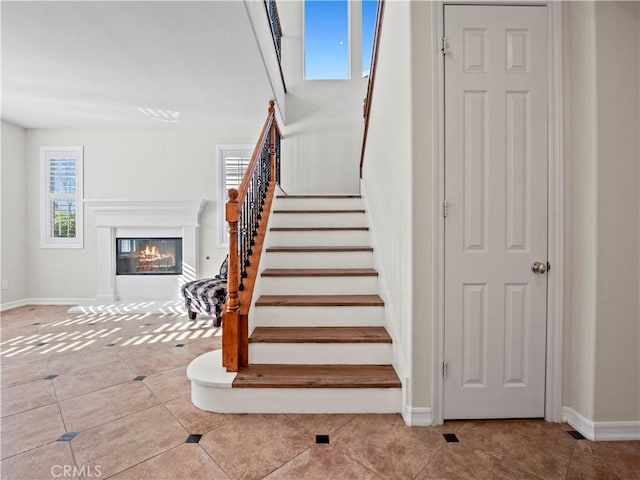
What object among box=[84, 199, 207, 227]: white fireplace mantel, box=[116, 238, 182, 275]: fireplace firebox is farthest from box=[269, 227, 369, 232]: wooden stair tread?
box=[116, 238, 182, 275]: fireplace firebox

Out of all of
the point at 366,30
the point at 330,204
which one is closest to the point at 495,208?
the point at 330,204

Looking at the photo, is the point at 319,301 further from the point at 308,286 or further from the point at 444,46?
the point at 444,46

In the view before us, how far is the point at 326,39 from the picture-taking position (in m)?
5.44

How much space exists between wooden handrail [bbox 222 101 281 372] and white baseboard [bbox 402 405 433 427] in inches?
43.1

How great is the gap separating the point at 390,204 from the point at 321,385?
135 centimetres

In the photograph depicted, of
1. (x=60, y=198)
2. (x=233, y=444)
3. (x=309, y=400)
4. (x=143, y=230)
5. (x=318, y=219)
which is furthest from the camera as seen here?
(x=60, y=198)

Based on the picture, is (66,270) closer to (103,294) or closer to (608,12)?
(103,294)

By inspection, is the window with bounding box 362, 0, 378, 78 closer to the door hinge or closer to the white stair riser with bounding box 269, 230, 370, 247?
the white stair riser with bounding box 269, 230, 370, 247

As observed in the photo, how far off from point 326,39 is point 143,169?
3.69 m

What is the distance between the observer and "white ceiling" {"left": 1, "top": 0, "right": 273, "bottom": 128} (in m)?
2.54

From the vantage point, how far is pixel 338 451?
168 centimetres

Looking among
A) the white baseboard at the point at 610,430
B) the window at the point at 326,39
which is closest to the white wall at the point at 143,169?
the window at the point at 326,39

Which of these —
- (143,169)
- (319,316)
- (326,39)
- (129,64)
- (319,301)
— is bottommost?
(319,316)

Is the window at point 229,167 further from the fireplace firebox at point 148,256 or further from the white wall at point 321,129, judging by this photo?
the fireplace firebox at point 148,256
